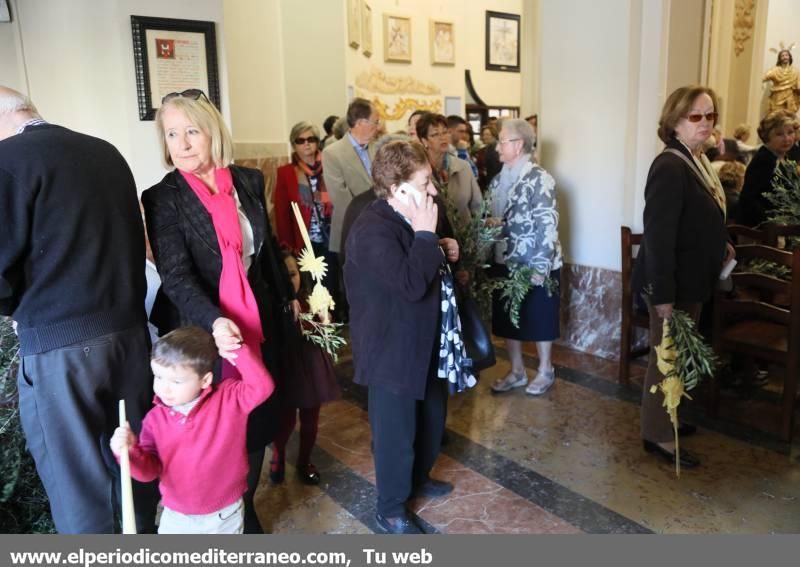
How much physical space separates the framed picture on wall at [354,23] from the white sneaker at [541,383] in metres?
4.53

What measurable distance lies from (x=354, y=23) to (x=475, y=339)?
5343 mm

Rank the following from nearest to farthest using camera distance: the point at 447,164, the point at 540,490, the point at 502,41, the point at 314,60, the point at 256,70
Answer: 1. the point at 540,490
2. the point at 447,164
3. the point at 256,70
4. the point at 314,60
5. the point at 502,41

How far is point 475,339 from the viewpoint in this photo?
259cm

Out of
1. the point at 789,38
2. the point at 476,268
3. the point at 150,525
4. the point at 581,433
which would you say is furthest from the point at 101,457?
the point at 789,38

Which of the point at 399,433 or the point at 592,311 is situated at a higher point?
the point at 399,433

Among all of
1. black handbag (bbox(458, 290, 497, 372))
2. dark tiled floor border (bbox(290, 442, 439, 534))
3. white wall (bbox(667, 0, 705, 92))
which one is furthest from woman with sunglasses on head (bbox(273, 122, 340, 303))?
white wall (bbox(667, 0, 705, 92))

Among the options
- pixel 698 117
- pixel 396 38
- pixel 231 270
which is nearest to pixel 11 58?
pixel 231 270

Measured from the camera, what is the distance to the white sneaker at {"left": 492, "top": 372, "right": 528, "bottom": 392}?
152 inches

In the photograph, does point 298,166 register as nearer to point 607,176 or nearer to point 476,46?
point 607,176

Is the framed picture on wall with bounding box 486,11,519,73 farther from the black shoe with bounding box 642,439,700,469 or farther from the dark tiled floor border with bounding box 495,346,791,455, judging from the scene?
the black shoe with bounding box 642,439,700,469

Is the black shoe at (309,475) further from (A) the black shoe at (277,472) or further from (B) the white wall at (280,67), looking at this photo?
(B) the white wall at (280,67)

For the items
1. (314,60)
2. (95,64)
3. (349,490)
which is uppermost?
(314,60)

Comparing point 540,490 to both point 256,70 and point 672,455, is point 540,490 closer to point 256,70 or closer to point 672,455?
point 672,455

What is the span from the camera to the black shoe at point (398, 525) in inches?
95.7
